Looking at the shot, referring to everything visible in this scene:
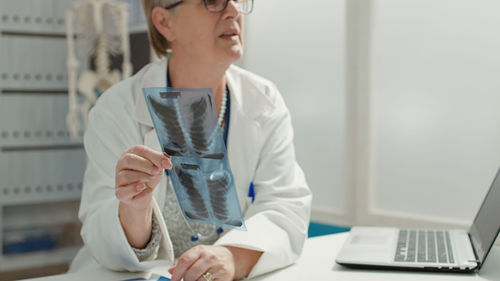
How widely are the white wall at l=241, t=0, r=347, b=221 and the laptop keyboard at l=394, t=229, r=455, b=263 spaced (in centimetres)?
134

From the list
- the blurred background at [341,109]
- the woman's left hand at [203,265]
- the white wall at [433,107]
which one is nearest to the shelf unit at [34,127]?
the blurred background at [341,109]

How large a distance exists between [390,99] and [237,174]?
1274mm

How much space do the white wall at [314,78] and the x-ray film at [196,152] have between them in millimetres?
1833

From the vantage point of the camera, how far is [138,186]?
1041 mm

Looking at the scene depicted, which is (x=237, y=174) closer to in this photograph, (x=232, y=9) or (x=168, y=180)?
(x=168, y=180)

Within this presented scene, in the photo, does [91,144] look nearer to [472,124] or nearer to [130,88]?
[130,88]

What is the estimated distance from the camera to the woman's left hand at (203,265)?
100cm

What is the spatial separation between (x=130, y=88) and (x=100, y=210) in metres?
0.37

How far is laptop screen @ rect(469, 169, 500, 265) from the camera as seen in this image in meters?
1.11

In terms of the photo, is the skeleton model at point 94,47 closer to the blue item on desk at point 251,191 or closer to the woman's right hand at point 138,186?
the blue item on desk at point 251,191

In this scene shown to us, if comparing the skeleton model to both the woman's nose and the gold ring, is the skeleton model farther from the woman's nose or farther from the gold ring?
the gold ring

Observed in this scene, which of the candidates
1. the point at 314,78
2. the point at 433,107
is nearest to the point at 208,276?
the point at 433,107

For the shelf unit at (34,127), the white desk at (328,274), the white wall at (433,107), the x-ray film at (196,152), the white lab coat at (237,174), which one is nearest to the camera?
the x-ray film at (196,152)

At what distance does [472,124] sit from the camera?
2.19 m
